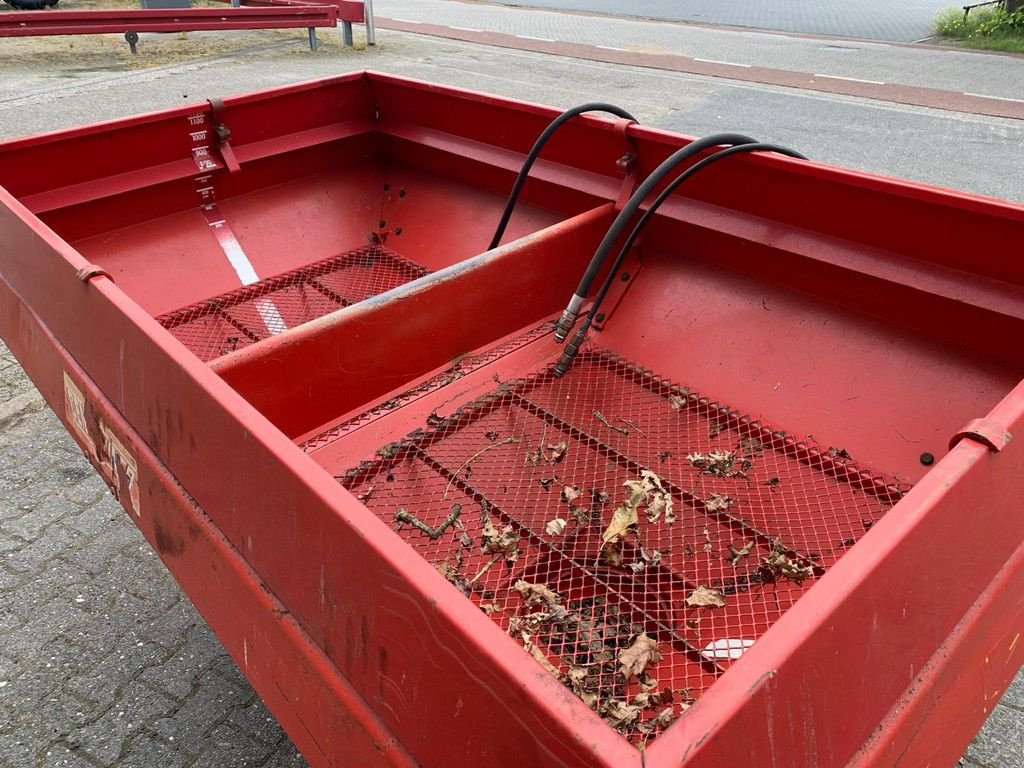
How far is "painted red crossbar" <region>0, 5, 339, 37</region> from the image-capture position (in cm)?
830

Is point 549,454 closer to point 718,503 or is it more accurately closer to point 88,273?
point 718,503

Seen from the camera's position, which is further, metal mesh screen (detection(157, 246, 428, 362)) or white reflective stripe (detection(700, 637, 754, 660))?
metal mesh screen (detection(157, 246, 428, 362))

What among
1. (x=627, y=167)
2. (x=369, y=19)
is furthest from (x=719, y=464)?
(x=369, y=19)

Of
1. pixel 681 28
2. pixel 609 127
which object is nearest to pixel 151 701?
pixel 609 127

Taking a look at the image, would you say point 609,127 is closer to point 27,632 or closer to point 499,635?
point 499,635

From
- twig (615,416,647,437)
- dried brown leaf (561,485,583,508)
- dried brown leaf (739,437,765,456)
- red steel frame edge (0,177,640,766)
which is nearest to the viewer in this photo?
red steel frame edge (0,177,640,766)

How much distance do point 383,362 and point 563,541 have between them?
810mm

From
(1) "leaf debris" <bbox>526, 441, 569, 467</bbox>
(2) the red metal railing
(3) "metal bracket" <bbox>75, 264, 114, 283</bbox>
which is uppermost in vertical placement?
(3) "metal bracket" <bbox>75, 264, 114, 283</bbox>

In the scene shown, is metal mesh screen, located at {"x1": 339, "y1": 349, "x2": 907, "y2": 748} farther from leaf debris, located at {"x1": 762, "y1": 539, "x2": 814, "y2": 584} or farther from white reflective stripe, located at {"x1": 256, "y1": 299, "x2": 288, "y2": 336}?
white reflective stripe, located at {"x1": 256, "y1": 299, "x2": 288, "y2": 336}

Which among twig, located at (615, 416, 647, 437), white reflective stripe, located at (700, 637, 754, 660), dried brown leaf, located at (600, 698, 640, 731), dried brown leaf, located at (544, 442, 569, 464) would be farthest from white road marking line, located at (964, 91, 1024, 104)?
dried brown leaf, located at (600, 698, 640, 731)

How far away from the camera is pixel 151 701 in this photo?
2.15 m

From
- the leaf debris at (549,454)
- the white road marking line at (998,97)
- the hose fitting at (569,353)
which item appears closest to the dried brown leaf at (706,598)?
the leaf debris at (549,454)

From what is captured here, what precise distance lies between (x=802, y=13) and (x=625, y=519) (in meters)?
18.1

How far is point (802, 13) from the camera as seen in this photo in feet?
55.5
